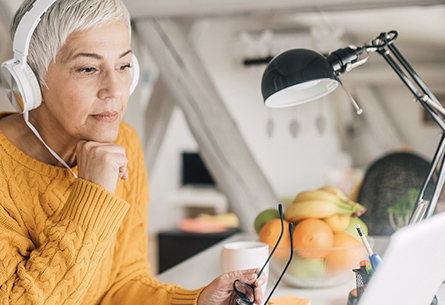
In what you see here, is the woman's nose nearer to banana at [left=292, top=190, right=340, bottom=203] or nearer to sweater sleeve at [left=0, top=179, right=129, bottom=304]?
sweater sleeve at [left=0, top=179, right=129, bottom=304]

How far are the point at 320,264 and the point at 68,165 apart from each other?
0.61 m

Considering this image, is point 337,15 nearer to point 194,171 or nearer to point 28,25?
point 194,171

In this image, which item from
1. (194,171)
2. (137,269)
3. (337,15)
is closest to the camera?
(137,269)

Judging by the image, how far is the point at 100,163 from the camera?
89cm

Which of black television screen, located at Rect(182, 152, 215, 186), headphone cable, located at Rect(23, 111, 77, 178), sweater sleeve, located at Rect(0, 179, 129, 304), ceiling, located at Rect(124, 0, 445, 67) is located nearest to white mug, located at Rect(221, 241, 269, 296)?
sweater sleeve, located at Rect(0, 179, 129, 304)

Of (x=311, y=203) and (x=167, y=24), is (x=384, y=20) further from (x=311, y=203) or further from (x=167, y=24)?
(x=311, y=203)

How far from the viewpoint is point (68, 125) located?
3.06ft

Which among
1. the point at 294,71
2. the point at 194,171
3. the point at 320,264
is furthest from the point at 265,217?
the point at 194,171

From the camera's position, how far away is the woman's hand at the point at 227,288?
896mm

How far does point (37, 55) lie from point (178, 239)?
3.06 metres

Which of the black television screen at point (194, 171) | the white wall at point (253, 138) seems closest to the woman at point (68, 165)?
the white wall at point (253, 138)

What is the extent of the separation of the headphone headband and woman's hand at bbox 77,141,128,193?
209mm

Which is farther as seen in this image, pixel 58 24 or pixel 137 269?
pixel 137 269

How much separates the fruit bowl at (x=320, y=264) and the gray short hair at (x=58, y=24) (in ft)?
2.13
